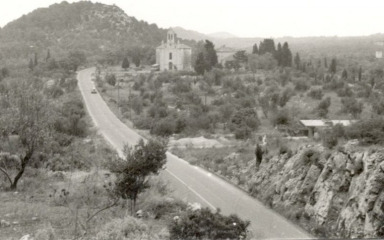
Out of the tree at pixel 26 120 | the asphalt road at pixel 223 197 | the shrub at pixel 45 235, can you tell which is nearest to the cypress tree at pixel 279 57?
the asphalt road at pixel 223 197

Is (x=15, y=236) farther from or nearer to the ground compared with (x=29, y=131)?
nearer to the ground

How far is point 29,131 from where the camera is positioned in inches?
687

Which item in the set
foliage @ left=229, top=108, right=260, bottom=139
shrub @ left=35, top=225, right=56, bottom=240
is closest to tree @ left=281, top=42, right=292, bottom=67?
foliage @ left=229, top=108, right=260, bottom=139

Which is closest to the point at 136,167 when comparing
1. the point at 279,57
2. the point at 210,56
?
the point at 210,56

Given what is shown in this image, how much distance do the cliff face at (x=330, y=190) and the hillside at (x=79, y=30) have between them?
8636 cm

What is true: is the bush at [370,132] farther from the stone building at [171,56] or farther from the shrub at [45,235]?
the stone building at [171,56]

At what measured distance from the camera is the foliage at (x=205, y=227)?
11.0 m

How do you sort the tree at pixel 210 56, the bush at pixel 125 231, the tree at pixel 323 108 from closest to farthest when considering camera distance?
the bush at pixel 125 231
the tree at pixel 323 108
the tree at pixel 210 56

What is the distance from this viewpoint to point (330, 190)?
14250 millimetres

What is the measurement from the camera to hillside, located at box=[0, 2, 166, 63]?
106m

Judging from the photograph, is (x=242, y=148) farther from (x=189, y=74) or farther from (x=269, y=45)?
(x=269, y=45)

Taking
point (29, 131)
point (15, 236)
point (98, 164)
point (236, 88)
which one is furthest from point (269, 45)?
point (15, 236)

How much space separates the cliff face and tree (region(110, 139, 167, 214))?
4.55 metres

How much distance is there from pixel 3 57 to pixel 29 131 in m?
80.3
